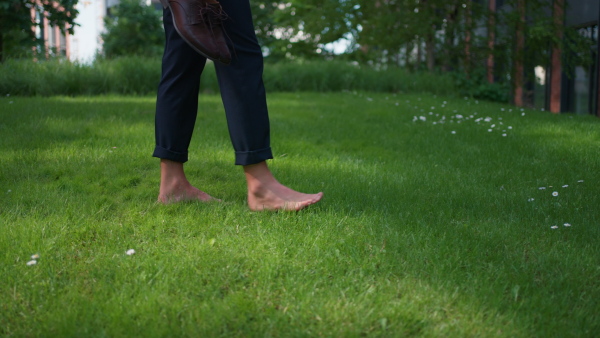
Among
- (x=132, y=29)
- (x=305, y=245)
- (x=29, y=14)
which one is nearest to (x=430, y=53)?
(x=29, y=14)

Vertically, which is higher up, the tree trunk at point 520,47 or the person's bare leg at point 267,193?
the tree trunk at point 520,47

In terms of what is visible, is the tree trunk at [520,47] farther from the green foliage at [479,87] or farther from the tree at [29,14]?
the tree at [29,14]

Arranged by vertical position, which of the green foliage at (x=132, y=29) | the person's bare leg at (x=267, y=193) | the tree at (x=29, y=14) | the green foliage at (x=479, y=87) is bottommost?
the person's bare leg at (x=267, y=193)

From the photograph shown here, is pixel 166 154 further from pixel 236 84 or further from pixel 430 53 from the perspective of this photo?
pixel 430 53

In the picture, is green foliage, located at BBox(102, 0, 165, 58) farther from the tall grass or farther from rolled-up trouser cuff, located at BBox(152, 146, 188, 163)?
rolled-up trouser cuff, located at BBox(152, 146, 188, 163)

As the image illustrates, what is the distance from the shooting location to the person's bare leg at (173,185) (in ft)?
10.4

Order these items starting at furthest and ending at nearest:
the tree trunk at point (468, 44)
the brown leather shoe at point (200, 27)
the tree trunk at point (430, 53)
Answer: the tree trunk at point (430, 53) → the tree trunk at point (468, 44) → the brown leather shoe at point (200, 27)

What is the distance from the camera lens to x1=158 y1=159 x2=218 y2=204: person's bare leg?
3.16 m

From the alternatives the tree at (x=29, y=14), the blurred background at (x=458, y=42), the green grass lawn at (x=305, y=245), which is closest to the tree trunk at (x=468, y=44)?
the blurred background at (x=458, y=42)

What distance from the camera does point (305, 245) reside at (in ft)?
8.27

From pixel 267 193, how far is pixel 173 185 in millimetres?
510

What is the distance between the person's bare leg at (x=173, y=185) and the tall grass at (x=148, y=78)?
6331 millimetres

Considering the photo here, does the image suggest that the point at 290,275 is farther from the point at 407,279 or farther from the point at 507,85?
the point at 507,85

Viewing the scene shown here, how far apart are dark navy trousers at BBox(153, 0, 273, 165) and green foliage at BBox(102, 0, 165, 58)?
31.5 m
